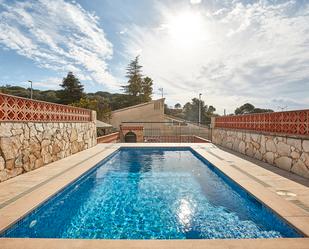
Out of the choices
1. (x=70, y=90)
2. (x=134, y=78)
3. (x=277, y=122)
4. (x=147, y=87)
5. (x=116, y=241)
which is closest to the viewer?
(x=116, y=241)

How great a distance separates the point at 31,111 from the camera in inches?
269

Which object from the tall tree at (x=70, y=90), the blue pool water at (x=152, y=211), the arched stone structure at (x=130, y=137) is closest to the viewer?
the blue pool water at (x=152, y=211)

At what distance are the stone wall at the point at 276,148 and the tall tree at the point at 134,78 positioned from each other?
3625 cm

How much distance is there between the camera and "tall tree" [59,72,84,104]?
1519 inches

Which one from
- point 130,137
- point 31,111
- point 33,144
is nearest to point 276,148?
point 33,144

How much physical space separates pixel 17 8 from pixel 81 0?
2685 mm

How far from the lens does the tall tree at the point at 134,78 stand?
152 ft

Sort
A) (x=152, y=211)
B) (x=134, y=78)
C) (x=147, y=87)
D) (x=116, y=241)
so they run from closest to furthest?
(x=116, y=241) < (x=152, y=211) < (x=147, y=87) < (x=134, y=78)

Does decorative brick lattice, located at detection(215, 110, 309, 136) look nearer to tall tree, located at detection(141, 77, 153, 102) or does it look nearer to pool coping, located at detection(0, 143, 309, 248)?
pool coping, located at detection(0, 143, 309, 248)

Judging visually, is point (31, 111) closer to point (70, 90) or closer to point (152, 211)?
point (152, 211)

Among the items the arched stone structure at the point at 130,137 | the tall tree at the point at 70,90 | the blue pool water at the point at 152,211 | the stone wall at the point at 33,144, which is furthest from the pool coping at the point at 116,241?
→ the tall tree at the point at 70,90

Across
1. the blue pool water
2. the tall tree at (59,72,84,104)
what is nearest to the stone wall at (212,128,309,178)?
the blue pool water

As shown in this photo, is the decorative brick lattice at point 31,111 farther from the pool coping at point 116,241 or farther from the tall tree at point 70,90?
the tall tree at point 70,90

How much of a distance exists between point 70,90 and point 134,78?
1371 centimetres
